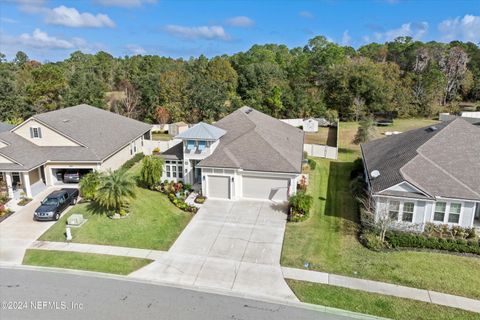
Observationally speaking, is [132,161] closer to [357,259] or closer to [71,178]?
[71,178]

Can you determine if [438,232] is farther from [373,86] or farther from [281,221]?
[373,86]

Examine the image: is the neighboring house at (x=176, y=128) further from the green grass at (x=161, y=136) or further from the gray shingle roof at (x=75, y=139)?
the gray shingle roof at (x=75, y=139)

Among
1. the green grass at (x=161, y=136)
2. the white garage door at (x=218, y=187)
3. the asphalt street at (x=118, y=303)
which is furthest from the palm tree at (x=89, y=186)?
the green grass at (x=161, y=136)

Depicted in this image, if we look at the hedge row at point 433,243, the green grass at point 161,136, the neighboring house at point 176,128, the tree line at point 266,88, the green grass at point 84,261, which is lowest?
the green grass at point 84,261

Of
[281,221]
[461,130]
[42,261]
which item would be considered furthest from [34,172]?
[461,130]

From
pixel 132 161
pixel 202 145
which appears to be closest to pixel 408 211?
pixel 202 145

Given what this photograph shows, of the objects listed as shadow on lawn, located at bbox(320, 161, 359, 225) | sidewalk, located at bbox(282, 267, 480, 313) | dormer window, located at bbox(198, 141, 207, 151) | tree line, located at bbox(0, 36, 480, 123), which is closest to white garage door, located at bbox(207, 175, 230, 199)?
dormer window, located at bbox(198, 141, 207, 151)
